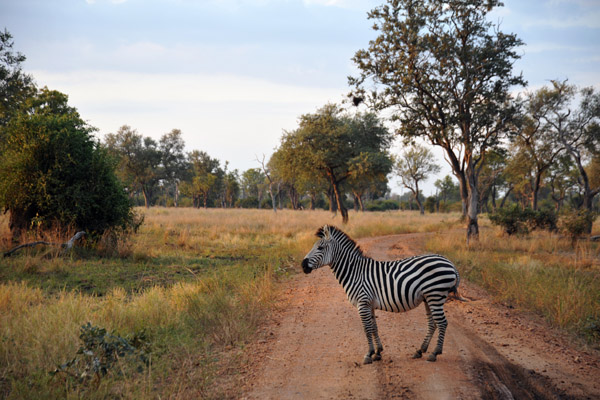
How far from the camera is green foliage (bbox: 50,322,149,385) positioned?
4477mm

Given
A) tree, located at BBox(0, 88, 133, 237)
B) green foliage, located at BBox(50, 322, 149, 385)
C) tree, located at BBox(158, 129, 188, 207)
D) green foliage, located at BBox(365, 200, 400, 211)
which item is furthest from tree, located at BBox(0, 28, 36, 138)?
green foliage, located at BBox(365, 200, 400, 211)

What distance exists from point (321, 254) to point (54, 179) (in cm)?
1227

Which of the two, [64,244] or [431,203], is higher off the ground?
[431,203]

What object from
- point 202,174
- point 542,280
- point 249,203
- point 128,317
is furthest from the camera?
point 249,203

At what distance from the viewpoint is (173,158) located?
6419cm

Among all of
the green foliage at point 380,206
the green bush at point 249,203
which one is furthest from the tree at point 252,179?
the green foliage at point 380,206

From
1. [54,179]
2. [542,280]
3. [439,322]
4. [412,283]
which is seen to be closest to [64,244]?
[54,179]

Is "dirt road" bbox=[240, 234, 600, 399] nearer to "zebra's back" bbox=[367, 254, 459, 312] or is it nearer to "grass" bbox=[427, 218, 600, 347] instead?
"grass" bbox=[427, 218, 600, 347]

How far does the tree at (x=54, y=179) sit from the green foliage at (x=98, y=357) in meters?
10.3

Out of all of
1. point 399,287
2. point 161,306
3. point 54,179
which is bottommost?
point 161,306

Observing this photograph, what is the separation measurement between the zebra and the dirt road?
0.42 meters

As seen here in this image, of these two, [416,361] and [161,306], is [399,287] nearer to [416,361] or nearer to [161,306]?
[416,361]

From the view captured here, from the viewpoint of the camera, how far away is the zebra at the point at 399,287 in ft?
17.1

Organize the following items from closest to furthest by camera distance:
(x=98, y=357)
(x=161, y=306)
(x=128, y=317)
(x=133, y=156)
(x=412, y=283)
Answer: (x=98, y=357) < (x=412, y=283) < (x=128, y=317) < (x=161, y=306) < (x=133, y=156)
